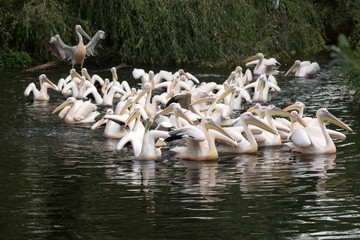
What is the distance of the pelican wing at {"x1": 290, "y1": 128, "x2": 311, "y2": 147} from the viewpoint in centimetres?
888

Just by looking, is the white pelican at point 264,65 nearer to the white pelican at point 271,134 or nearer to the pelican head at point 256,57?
the pelican head at point 256,57

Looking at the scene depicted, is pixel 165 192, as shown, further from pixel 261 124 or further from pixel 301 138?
pixel 261 124

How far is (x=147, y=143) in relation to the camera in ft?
28.7

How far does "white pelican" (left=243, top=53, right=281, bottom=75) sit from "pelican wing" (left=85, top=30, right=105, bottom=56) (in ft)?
12.0

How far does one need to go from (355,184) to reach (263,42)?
14142 millimetres

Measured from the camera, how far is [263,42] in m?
21.2

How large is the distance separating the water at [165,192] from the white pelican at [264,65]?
7.52 meters

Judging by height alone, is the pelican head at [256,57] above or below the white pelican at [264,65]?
above

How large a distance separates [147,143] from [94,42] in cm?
1006

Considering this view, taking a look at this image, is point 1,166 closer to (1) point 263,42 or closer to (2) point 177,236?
(2) point 177,236

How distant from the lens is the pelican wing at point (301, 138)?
8.88 meters

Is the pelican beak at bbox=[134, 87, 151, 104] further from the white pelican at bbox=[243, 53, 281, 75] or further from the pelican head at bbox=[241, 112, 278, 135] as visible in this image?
the white pelican at bbox=[243, 53, 281, 75]

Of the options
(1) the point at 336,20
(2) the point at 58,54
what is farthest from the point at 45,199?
(1) the point at 336,20

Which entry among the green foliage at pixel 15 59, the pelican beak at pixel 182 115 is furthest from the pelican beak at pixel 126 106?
the green foliage at pixel 15 59
